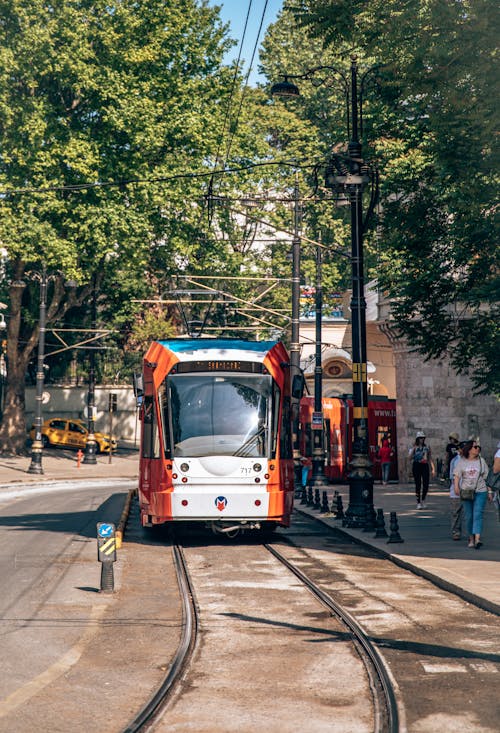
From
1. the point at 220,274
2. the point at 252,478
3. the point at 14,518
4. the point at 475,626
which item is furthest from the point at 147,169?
the point at 475,626

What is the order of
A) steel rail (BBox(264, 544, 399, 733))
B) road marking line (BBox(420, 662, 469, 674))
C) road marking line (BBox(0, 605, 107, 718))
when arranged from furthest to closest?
road marking line (BBox(420, 662, 469, 674))
road marking line (BBox(0, 605, 107, 718))
steel rail (BBox(264, 544, 399, 733))

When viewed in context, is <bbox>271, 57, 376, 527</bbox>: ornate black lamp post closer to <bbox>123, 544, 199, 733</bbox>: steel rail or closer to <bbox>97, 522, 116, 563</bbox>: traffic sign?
<bbox>123, 544, 199, 733</bbox>: steel rail

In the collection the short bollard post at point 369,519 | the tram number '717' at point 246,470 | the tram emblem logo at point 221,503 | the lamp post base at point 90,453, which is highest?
the lamp post base at point 90,453

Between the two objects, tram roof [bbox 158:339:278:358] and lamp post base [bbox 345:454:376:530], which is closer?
tram roof [bbox 158:339:278:358]

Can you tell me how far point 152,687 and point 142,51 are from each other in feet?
144

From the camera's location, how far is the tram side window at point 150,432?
20.0 metres

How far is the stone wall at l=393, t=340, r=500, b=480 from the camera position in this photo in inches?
1577

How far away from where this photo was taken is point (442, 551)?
1891cm

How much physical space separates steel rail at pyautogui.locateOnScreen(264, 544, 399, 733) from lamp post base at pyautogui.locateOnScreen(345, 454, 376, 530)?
7198mm

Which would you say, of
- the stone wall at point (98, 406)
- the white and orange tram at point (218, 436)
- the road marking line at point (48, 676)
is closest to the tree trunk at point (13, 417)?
the stone wall at point (98, 406)

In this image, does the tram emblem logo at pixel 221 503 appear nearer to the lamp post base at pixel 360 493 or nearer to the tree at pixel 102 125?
the lamp post base at pixel 360 493

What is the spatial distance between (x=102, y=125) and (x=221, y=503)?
114 ft

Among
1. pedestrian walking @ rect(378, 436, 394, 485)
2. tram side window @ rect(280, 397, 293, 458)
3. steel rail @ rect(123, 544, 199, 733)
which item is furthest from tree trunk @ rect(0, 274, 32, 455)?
steel rail @ rect(123, 544, 199, 733)

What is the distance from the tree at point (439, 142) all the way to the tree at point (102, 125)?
2417cm
